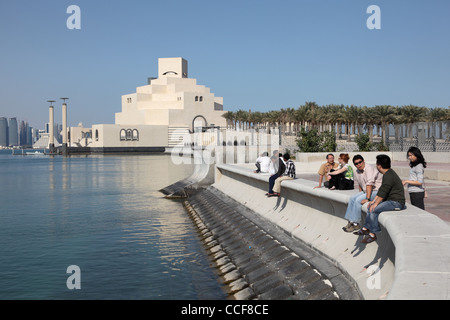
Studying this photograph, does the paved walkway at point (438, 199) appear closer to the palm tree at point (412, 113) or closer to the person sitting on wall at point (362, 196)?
the person sitting on wall at point (362, 196)

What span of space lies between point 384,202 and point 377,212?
20cm

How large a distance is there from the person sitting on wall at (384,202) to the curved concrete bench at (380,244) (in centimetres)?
13

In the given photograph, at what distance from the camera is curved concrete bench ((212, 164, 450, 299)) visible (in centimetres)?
508

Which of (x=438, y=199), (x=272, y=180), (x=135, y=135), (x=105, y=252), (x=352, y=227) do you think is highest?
(x=135, y=135)

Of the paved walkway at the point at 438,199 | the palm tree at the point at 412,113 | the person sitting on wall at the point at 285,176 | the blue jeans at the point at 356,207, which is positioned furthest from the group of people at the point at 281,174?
the palm tree at the point at 412,113

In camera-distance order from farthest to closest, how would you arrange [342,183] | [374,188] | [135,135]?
[135,135]
[342,183]
[374,188]

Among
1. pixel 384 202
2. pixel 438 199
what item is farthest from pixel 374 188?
pixel 438 199

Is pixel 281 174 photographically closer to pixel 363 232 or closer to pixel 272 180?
pixel 272 180

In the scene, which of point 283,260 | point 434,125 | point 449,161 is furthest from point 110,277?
point 434,125

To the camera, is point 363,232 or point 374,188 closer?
point 363,232

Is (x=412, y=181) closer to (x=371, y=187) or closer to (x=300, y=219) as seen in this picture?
(x=371, y=187)

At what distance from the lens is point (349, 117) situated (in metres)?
100

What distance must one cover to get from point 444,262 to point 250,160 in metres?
28.7

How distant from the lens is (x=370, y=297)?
21.6 feet
